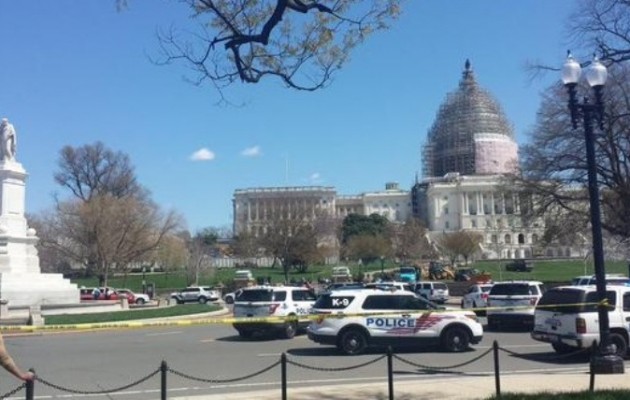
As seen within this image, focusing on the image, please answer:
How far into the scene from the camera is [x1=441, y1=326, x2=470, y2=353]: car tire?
1875 cm

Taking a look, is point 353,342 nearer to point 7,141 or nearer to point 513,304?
point 513,304

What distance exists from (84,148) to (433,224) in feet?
Answer: 332

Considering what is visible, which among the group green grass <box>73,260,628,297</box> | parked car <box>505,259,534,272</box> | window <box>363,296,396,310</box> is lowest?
window <box>363,296,396,310</box>

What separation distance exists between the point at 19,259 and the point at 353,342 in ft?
75.9

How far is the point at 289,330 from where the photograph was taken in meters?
23.8

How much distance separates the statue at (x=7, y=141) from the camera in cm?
3659

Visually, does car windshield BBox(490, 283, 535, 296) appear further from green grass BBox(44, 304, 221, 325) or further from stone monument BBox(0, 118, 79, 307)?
stone monument BBox(0, 118, 79, 307)

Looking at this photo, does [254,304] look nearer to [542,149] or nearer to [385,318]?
[385,318]

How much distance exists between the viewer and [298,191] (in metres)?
175

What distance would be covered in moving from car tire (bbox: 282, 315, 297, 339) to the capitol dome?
143m

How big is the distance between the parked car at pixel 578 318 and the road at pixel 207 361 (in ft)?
1.78

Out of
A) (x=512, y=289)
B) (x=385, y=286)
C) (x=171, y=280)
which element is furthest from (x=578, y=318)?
(x=171, y=280)

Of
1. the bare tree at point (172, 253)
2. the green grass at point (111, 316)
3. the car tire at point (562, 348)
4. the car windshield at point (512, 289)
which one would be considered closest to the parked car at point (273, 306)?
the car windshield at point (512, 289)

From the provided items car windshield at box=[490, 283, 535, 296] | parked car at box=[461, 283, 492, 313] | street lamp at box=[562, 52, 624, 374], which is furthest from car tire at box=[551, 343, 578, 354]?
parked car at box=[461, 283, 492, 313]
